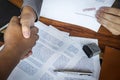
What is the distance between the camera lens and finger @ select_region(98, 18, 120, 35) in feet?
3.34

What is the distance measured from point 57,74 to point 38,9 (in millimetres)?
353

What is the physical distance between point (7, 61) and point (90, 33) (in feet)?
1.50

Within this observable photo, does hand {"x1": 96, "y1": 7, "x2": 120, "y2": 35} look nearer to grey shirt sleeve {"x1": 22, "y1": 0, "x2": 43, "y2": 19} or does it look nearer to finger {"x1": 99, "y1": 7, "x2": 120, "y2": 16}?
finger {"x1": 99, "y1": 7, "x2": 120, "y2": 16}

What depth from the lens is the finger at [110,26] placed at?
1017mm

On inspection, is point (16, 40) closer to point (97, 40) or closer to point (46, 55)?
point (46, 55)

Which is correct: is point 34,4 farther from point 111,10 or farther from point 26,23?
point 111,10

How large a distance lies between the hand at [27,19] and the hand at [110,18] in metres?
0.32

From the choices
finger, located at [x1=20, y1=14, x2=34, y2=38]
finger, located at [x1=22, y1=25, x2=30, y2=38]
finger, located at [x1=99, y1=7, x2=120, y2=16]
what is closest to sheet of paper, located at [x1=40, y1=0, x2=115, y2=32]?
finger, located at [x1=99, y1=7, x2=120, y2=16]

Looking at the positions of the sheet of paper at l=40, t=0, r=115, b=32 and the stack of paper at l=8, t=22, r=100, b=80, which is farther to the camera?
the sheet of paper at l=40, t=0, r=115, b=32

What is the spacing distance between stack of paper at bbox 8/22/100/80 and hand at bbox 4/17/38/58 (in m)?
0.07

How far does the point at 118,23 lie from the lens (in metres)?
1.02

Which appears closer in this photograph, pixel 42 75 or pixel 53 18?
pixel 42 75

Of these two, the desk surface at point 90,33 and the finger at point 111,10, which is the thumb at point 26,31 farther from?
the finger at point 111,10

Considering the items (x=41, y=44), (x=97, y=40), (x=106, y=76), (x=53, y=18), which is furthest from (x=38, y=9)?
(x=106, y=76)
